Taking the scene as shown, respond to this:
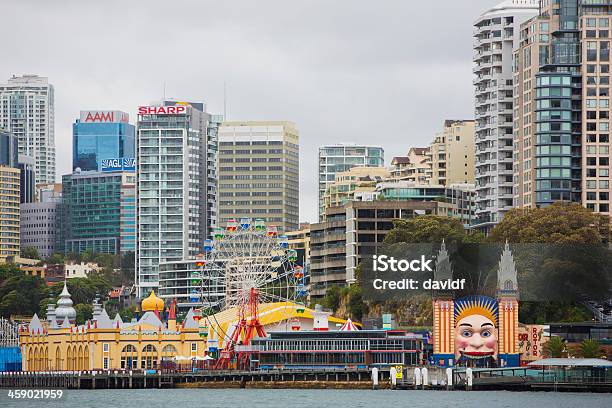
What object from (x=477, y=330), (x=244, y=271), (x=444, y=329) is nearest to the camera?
(x=477, y=330)

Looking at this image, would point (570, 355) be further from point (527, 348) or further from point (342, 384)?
point (342, 384)

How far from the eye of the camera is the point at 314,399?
153m

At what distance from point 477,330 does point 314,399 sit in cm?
2634

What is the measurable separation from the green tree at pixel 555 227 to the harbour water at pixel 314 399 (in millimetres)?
31217

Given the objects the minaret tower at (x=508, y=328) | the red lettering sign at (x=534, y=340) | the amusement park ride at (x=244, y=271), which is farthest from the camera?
the amusement park ride at (x=244, y=271)

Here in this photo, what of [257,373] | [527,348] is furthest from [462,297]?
[257,373]

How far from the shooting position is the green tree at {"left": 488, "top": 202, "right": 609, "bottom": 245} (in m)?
185

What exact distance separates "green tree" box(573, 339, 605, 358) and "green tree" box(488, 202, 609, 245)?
1550cm

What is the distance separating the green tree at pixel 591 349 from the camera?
166312 mm

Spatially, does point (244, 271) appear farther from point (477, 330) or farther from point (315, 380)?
point (477, 330)
